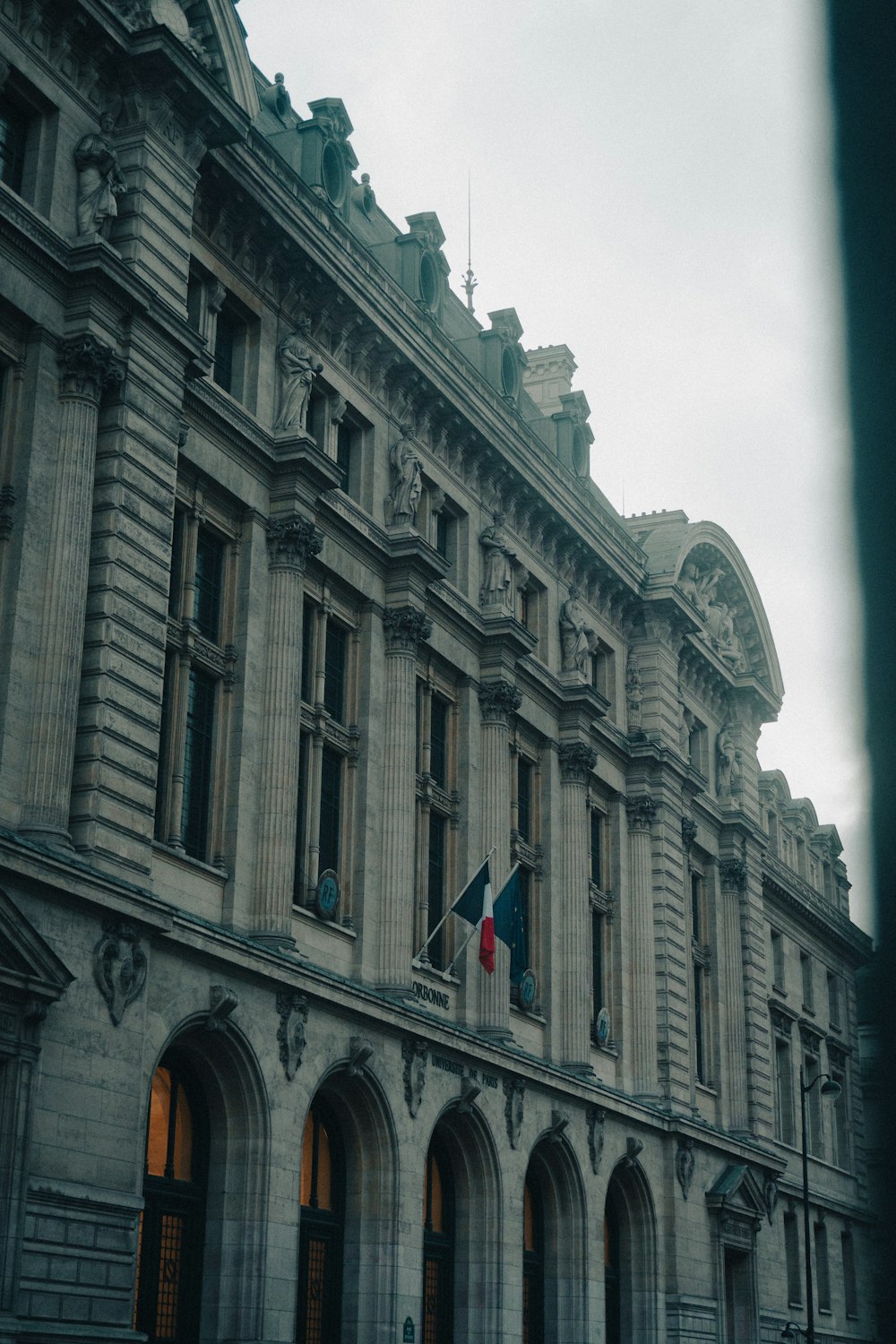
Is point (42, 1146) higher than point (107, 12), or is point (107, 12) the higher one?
point (107, 12)

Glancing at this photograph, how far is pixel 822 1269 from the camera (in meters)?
63.5

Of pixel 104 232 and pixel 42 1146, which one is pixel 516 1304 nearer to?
pixel 42 1146

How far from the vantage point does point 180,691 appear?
102 ft

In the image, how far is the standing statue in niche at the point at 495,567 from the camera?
4403cm

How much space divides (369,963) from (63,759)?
11768mm

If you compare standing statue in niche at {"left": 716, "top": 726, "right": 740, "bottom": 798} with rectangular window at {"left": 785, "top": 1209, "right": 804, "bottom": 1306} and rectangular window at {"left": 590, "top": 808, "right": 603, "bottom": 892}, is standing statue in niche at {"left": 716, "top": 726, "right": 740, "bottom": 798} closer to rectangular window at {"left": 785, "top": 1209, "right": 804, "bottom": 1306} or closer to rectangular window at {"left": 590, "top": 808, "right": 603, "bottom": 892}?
rectangular window at {"left": 590, "top": 808, "right": 603, "bottom": 892}

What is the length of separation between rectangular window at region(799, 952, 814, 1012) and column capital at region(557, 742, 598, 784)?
2714cm

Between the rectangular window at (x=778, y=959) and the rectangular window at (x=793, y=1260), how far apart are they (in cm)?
917

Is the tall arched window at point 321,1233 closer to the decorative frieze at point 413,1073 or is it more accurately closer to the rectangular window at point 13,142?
the decorative frieze at point 413,1073

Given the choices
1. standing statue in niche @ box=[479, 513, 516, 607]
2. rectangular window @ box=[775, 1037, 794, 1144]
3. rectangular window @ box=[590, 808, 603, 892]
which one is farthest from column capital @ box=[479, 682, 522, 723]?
rectangular window @ box=[775, 1037, 794, 1144]

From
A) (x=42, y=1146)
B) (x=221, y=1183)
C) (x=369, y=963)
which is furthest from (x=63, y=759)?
(x=369, y=963)

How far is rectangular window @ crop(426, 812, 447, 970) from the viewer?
129 feet

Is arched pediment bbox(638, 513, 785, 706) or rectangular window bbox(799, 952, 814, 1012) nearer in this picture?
arched pediment bbox(638, 513, 785, 706)

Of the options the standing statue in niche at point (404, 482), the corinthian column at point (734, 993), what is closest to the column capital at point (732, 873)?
the corinthian column at point (734, 993)
